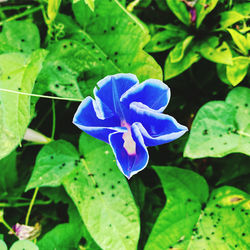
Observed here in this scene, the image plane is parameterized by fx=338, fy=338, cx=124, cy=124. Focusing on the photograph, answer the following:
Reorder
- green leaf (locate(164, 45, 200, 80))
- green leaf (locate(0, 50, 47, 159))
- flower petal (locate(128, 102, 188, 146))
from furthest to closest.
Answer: green leaf (locate(164, 45, 200, 80)), green leaf (locate(0, 50, 47, 159)), flower petal (locate(128, 102, 188, 146))

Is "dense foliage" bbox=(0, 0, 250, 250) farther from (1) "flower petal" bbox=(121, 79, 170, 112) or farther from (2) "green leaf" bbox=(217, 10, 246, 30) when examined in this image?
(1) "flower petal" bbox=(121, 79, 170, 112)

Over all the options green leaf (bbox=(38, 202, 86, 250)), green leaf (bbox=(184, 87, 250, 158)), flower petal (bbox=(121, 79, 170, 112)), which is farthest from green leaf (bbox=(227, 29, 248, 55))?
green leaf (bbox=(38, 202, 86, 250))

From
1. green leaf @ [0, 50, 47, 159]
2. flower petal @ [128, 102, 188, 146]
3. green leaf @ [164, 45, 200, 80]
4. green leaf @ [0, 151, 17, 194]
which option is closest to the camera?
flower petal @ [128, 102, 188, 146]

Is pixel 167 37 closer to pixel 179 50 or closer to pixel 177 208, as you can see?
pixel 179 50

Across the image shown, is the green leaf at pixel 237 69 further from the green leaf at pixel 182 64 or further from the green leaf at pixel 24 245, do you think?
the green leaf at pixel 24 245

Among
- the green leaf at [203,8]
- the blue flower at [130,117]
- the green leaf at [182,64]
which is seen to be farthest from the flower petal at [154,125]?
the green leaf at [203,8]

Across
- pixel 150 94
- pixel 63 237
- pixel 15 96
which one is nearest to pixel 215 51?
pixel 150 94

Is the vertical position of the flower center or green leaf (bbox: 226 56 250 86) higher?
green leaf (bbox: 226 56 250 86)
